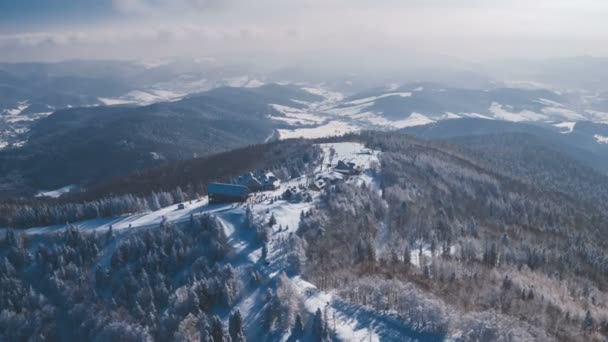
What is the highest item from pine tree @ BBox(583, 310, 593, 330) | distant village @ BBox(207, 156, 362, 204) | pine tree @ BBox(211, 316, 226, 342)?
distant village @ BBox(207, 156, 362, 204)

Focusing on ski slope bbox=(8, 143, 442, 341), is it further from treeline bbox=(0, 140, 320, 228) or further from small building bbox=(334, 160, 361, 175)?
treeline bbox=(0, 140, 320, 228)

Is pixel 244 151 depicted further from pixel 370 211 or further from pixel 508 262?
pixel 508 262

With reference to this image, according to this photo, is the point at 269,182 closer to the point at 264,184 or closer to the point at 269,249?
the point at 264,184

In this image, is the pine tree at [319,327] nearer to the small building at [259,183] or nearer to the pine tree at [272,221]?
the pine tree at [272,221]

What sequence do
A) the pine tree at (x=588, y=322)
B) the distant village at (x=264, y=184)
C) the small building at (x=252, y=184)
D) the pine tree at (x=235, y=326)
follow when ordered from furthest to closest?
the small building at (x=252, y=184)
the distant village at (x=264, y=184)
the pine tree at (x=588, y=322)
the pine tree at (x=235, y=326)

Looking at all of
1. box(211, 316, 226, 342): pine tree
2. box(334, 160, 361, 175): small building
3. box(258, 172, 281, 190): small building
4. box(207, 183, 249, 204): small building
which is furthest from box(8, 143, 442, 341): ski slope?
box(211, 316, 226, 342): pine tree

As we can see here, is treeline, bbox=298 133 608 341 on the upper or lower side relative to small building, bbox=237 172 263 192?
lower

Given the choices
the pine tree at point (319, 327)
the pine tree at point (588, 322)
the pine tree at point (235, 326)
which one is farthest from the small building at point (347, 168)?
the pine tree at point (319, 327)
